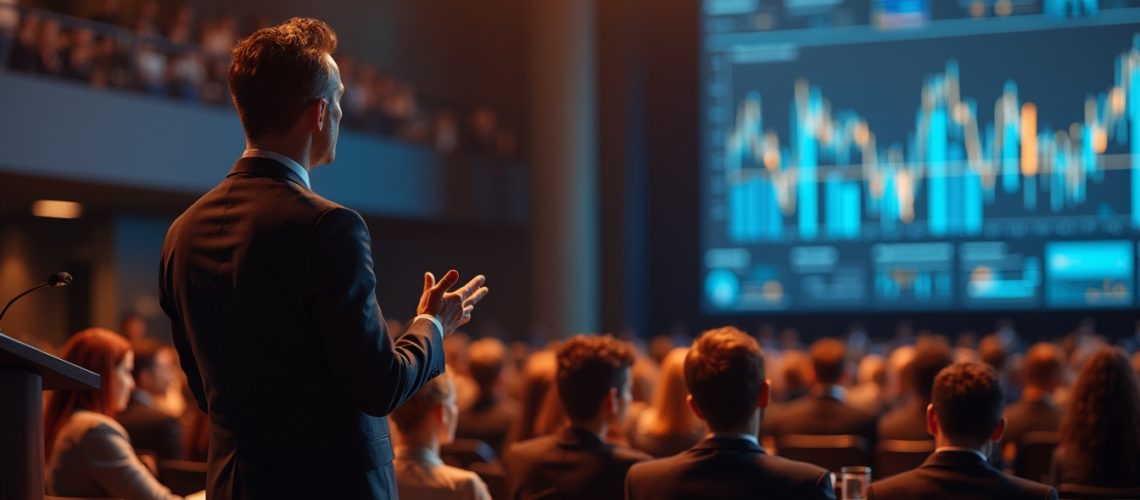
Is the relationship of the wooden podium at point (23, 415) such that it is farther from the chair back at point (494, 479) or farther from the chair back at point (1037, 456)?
the chair back at point (1037, 456)

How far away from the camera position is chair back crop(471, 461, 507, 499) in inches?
167

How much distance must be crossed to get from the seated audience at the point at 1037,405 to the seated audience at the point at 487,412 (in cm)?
222

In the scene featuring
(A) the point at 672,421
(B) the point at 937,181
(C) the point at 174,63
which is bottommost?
(A) the point at 672,421

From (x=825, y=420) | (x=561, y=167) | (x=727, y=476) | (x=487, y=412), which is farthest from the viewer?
(x=561, y=167)

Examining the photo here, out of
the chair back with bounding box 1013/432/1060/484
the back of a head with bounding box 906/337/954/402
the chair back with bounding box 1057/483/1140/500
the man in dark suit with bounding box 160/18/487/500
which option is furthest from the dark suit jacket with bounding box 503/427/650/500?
the chair back with bounding box 1013/432/1060/484


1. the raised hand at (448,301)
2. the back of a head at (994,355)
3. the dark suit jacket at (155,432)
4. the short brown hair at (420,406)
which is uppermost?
the raised hand at (448,301)

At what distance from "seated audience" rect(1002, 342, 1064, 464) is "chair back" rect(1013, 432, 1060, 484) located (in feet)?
1.00

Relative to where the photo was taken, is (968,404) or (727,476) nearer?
(727,476)

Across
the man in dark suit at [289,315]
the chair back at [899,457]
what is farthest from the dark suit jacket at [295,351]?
the chair back at [899,457]

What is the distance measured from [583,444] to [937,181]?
32.4 feet

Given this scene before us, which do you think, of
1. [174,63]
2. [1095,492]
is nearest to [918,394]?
[1095,492]

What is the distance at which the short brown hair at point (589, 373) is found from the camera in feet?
11.8

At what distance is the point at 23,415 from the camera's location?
7.08 ft

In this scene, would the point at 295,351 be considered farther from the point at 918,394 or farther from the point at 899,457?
the point at 918,394
